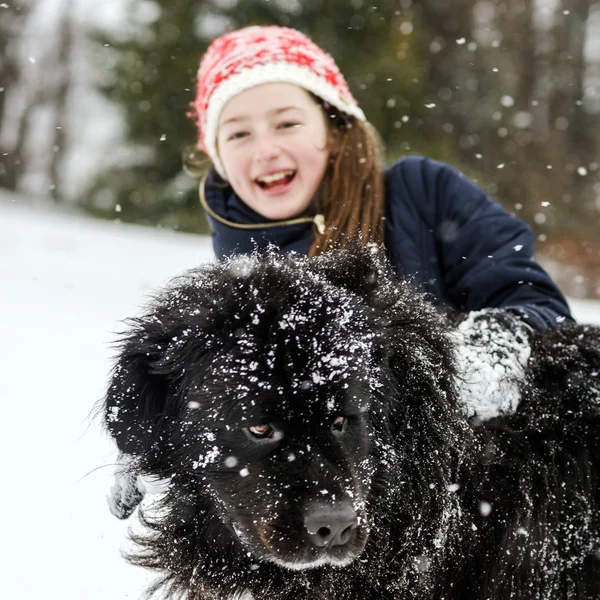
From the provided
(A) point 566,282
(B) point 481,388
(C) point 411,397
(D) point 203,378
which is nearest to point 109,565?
(D) point 203,378

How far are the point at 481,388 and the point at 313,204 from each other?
1.59 metres

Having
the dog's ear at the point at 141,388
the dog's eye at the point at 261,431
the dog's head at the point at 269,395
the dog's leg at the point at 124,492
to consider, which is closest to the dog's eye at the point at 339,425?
the dog's head at the point at 269,395

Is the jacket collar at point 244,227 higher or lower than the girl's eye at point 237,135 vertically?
lower

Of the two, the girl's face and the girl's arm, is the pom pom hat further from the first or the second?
the girl's arm

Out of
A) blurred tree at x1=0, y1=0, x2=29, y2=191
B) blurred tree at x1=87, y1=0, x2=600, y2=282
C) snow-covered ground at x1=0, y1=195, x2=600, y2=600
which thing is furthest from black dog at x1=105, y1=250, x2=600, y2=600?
blurred tree at x1=0, y1=0, x2=29, y2=191

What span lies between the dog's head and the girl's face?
3.79ft

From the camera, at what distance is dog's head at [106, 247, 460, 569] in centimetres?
201

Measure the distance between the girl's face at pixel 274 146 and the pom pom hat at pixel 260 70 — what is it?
5cm

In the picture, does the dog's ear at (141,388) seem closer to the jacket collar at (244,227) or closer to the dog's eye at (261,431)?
the dog's eye at (261,431)

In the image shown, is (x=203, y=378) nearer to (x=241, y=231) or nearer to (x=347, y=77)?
(x=241, y=231)

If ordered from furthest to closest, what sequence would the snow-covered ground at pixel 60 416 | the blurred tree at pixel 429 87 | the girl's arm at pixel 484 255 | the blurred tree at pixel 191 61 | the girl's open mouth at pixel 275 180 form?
the blurred tree at pixel 429 87 → the blurred tree at pixel 191 61 → the girl's open mouth at pixel 275 180 → the girl's arm at pixel 484 255 → the snow-covered ground at pixel 60 416

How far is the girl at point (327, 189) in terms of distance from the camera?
3.41m

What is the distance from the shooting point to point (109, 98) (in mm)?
10633

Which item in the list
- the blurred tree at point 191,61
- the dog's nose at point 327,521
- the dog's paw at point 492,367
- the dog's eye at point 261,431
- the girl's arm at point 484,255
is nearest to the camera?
the dog's nose at point 327,521
